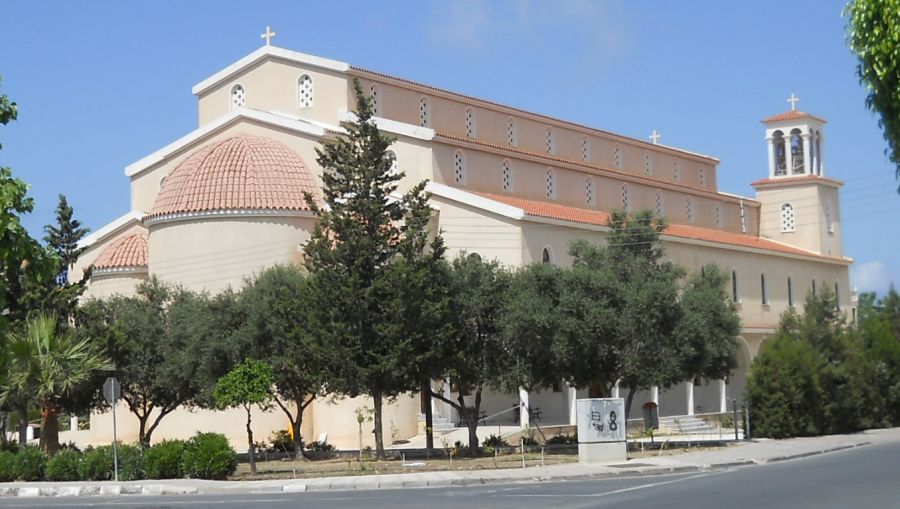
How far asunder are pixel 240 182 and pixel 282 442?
10.2m

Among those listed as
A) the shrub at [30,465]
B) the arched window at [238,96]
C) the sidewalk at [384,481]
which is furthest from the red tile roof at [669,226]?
the shrub at [30,465]

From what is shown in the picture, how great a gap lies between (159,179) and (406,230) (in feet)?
72.7

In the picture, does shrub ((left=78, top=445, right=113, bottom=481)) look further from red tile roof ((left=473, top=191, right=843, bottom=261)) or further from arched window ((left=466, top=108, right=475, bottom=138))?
arched window ((left=466, top=108, right=475, bottom=138))

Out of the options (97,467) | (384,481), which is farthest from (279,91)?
(384,481)

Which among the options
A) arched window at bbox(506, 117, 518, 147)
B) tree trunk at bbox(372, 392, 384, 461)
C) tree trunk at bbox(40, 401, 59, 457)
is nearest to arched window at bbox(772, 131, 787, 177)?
arched window at bbox(506, 117, 518, 147)

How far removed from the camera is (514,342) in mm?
38375

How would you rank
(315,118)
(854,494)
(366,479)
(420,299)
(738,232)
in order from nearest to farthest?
(854,494)
(366,479)
(420,299)
(315,118)
(738,232)

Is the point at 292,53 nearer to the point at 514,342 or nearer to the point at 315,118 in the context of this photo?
the point at 315,118

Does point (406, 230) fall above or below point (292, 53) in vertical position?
below

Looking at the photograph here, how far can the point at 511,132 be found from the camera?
5834cm

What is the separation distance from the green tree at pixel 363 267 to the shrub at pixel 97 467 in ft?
Result: 23.4

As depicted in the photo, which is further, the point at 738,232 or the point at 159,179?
the point at 738,232

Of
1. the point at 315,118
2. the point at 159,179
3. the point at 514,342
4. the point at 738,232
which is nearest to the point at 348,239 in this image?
the point at 514,342

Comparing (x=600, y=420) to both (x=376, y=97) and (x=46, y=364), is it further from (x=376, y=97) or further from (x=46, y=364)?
(x=376, y=97)
